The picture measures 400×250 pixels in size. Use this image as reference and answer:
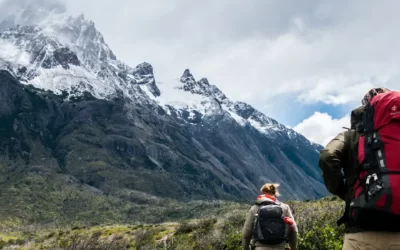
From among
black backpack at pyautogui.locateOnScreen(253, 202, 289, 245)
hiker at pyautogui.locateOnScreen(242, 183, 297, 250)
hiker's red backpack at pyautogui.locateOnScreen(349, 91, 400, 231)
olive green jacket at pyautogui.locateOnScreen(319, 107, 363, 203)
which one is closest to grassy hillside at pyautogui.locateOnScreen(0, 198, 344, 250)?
hiker at pyautogui.locateOnScreen(242, 183, 297, 250)

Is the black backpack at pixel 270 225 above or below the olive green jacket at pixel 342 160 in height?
below

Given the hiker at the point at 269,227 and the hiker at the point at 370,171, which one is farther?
the hiker at the point at 269,227

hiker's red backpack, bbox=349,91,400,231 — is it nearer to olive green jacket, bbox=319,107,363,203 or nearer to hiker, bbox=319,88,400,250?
hiker, bbox=319,88,400,250

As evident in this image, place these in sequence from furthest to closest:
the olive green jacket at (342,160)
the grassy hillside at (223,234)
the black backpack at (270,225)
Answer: the grassy hillside at (223,234) → the black backpack at (270,225) → the olive green jacket at (342,160)

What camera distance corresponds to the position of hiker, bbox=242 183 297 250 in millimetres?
7125

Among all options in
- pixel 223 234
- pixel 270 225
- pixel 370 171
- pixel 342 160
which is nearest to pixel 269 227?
pixel 270 225

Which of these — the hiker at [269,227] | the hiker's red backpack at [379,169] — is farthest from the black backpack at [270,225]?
the hiker's red backpack at [379,169]

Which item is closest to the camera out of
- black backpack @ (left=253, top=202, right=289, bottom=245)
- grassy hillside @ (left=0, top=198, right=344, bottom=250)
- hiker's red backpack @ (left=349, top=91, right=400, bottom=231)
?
hiker's red backpack @ (left=349, top=91, right=400, bottom=231)

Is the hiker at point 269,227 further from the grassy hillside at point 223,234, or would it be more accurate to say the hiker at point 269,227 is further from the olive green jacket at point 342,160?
the olive green jacket at point 342,160

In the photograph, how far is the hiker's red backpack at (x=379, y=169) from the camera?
4.18 m

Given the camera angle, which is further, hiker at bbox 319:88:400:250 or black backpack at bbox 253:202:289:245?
black backpack at bbox 253:202:289:245

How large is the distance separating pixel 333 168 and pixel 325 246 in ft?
17.5

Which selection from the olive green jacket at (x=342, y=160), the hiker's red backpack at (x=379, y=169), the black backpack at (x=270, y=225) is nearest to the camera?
the hiker's red backpack at (x=379, y=169)

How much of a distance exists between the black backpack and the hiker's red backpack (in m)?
2.61
